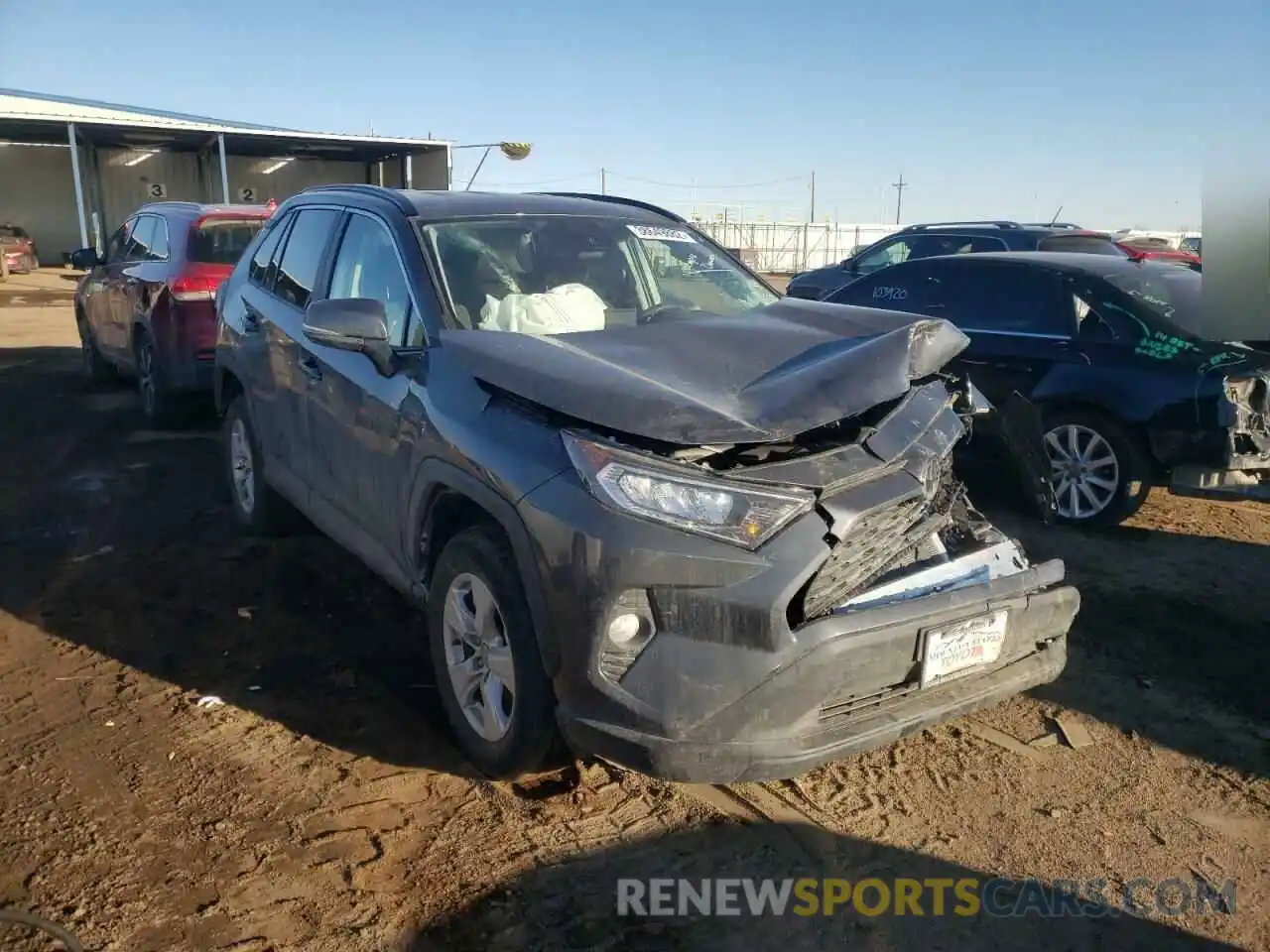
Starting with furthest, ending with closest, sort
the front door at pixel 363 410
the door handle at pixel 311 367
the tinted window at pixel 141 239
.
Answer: the tinted window at pixel 141 239, the door handle at pixel 311 367, the front door at pixel 363 410

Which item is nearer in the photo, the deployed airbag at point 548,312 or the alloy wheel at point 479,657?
the alloy wheel at point 479,657

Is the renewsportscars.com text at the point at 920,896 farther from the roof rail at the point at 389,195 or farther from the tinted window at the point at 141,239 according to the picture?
the tinted window at the point at 141,239

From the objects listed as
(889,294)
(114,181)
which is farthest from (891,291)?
(114,181)

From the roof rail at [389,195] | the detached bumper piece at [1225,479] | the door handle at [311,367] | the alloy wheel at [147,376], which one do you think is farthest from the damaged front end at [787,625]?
the alloy wheel at [147,376]

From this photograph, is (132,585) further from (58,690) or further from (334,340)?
(334,340)

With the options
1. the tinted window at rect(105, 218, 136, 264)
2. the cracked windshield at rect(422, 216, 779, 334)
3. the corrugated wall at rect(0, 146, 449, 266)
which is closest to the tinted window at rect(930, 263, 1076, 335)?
the cracked windshield at rect(422, 216, 779, 334)

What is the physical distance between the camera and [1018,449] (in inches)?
169

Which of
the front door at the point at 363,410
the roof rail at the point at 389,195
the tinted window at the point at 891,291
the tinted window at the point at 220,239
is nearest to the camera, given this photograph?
the front door at the point at 363,410

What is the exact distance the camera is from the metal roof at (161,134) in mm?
28672

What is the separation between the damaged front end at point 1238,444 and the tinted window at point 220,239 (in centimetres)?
672

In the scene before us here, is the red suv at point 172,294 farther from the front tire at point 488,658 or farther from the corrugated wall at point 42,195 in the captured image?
the corrugated wall at point 42,195

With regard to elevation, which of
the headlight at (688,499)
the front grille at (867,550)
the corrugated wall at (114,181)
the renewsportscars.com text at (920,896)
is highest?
the corrugated wall at (114,181)

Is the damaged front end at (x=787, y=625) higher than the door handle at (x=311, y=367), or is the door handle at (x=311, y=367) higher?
the door handle at (x=311, y=367)

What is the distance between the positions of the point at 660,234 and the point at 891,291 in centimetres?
356
